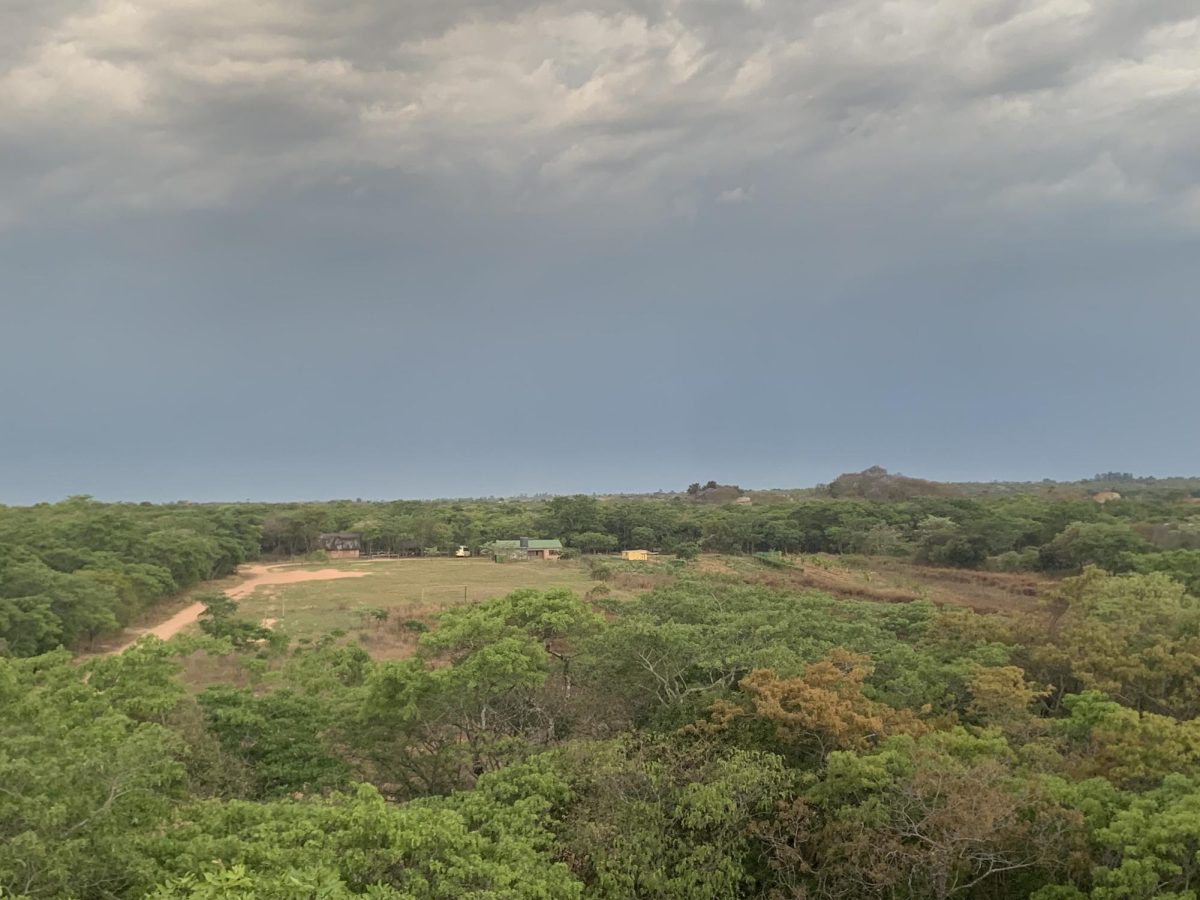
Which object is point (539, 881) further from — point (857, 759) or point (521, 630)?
point (521, 630)

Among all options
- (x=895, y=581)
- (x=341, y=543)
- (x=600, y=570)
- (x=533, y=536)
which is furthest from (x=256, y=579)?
(x=895, y=581)

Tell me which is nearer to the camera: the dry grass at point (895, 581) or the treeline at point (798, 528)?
the dry grass at point (895, 581)

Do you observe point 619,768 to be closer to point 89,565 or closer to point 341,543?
point 89,565

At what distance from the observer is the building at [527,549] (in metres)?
66.4

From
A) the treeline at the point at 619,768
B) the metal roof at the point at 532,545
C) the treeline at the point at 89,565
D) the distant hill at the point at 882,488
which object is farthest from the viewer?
the distant hill at the point at 882,488

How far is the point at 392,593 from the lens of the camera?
4528 cm

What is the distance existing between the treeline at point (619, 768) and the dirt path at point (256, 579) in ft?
73.4

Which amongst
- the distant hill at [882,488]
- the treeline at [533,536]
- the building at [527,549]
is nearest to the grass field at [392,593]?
the building at [527,549]

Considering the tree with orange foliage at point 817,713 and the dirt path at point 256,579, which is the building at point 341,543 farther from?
the tree with orange foliage at point 817,713

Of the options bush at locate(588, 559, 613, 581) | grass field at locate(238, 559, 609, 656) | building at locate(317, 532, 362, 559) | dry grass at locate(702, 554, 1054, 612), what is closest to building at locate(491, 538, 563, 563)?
grass field at locate(238, 559, 609, 656)

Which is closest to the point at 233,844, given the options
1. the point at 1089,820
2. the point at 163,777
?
the point at 163,777

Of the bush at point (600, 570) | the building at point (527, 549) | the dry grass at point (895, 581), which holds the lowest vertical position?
the dry grass at point (895, 581)

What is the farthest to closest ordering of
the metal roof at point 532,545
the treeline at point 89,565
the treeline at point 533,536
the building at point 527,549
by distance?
the metal roof at point 532,545 < the building at point 527,549 < the treeline at point 533,536 < the treeline at point 89,565

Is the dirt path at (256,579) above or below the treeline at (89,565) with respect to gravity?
below
